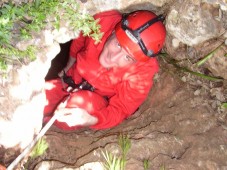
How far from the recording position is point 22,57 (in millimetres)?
2391

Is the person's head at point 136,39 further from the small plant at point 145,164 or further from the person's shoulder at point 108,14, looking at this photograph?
the small plant at point 145,164

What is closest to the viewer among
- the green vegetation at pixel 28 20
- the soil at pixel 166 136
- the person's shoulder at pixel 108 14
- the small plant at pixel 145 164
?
the green vegetation at pixel 28 20

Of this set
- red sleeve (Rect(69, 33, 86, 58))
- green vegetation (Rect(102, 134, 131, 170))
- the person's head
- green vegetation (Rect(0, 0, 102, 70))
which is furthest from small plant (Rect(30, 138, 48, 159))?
red sleeve (Rect(69, 33, 86, 58))

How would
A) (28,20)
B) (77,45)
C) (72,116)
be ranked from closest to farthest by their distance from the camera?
(28,20), (72,116), (77,45)

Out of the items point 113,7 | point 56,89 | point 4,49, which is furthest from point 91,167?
point 113,7

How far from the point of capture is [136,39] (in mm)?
3289

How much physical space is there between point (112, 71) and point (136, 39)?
771mm

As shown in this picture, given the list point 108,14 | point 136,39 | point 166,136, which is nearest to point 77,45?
point 108,14

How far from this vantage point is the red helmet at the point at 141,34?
10.8ft

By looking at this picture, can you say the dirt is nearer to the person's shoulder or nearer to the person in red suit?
the person in red suit

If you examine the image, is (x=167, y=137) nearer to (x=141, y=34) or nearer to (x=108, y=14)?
(x=141, y=34)

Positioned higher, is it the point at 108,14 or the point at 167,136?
the point at 108,14

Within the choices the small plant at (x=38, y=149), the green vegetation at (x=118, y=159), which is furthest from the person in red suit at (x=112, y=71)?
the green vegetation at (x=118, y=159)

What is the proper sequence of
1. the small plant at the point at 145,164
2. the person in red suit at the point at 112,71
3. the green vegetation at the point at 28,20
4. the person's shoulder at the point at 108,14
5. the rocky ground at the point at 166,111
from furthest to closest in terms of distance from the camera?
the person's shoulder at the point at 108,14
the person in red suit at the point at 112,71
the small plant at the point at 145,164
the rocky ground at the point at 166,111
the green vegetation at the point at 28,20
